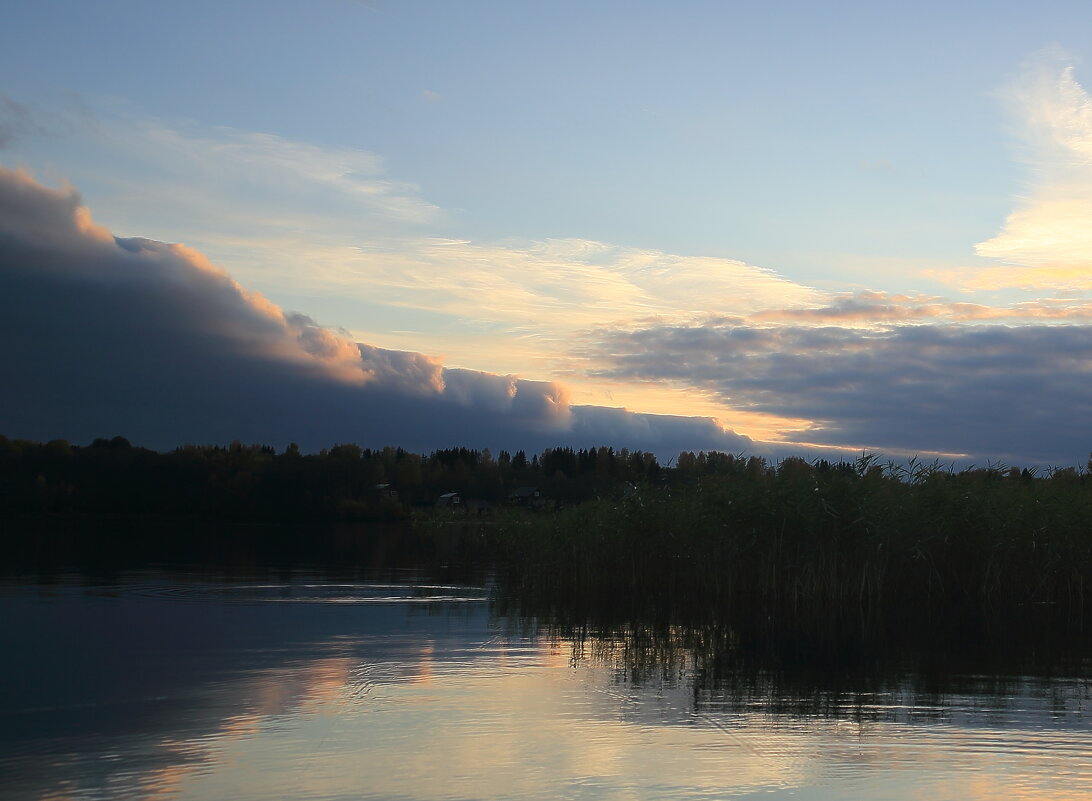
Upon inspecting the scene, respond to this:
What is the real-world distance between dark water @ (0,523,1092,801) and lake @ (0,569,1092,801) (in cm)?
3

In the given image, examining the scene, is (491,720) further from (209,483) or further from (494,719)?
(209,483)

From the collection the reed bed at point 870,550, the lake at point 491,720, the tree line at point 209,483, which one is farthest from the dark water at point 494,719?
the tree line at point 209,483

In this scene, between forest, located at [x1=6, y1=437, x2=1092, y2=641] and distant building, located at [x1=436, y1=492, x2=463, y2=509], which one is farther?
distant building, located at [x1=436, y1=492, x2=463, y2=509]

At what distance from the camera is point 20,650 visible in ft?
43.7

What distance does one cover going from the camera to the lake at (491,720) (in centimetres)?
713

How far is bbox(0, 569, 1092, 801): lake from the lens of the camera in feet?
23.4

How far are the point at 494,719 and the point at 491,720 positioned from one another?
48 millimetres

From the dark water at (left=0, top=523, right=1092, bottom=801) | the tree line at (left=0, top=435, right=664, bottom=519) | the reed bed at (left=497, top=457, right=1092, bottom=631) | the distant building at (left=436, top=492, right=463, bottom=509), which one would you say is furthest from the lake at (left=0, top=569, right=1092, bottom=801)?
the distant building at (left=436, top=492, right=463, bottom=509)

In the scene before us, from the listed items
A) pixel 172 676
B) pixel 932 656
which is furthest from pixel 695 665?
pixel 172 676

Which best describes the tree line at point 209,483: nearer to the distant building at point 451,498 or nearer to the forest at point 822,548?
the distant building at point 451,498

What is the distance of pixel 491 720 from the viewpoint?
936 centimetres

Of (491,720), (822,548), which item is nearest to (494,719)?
(491,720)

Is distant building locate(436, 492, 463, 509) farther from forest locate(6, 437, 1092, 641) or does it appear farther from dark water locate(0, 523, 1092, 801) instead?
dark water locate(0, 523, 1092, 801)

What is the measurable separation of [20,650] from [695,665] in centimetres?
950
